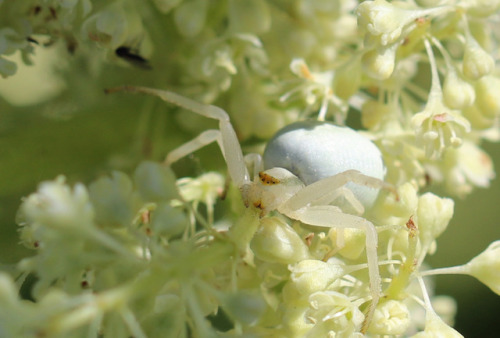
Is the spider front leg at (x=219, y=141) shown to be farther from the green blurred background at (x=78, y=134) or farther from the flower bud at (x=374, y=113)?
the flower bud at (x=374, y=113)

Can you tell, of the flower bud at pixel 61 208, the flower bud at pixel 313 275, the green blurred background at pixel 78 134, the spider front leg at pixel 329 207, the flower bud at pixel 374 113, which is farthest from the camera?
the green blurred background at pixel 78 134

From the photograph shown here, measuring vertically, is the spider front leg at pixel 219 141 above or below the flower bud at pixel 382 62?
below

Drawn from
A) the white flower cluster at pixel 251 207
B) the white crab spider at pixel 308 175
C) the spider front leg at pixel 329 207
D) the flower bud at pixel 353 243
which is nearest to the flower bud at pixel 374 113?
the white flower cluster at pixel 251 207

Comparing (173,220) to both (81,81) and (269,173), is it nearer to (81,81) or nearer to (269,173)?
(269,173)

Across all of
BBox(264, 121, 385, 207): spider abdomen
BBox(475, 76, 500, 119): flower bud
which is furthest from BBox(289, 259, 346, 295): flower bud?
BBox(475, 76, 500, 119): flower bud

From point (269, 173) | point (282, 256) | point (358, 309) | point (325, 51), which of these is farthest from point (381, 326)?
point (325, 51)

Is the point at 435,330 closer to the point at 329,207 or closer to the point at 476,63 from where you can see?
the point at 329,207

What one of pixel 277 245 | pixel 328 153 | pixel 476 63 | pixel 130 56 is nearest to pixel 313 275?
pixel 277 245
